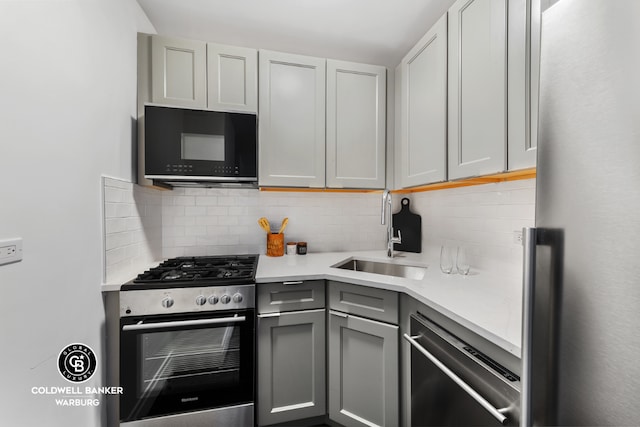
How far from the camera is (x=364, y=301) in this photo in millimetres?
1434

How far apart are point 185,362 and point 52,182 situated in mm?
995

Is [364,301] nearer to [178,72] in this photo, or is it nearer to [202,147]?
[202,147]

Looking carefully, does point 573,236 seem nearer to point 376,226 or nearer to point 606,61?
point 606,61

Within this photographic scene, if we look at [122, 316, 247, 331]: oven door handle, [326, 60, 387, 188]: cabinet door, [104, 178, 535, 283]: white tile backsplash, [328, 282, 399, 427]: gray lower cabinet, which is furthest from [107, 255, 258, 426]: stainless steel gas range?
[326, 60, 387, 188]: cabinet door

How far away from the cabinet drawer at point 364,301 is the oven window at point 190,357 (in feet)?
1.86

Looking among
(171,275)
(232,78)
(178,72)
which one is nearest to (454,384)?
(171,275)

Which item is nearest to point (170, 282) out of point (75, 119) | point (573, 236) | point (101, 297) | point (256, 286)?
point (101, 297)

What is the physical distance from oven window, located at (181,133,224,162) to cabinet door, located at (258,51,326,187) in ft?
0.90

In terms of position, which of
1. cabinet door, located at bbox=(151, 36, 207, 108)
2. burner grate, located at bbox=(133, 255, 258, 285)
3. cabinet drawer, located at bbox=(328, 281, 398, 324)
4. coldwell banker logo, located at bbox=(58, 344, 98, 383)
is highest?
cabinet door, located at bbox=(151, 36, 207, 108)

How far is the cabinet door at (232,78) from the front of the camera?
1695 mm

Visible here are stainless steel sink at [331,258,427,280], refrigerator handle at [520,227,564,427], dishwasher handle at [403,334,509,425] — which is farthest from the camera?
stainless steel sink at [331,258,427,280]

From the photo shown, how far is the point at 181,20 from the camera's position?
1.70 metres

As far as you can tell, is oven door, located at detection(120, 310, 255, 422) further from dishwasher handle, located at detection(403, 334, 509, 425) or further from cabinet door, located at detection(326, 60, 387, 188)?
cabinet door, located at detection(326, 60, 387, 188)

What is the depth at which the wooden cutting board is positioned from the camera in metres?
2.18
